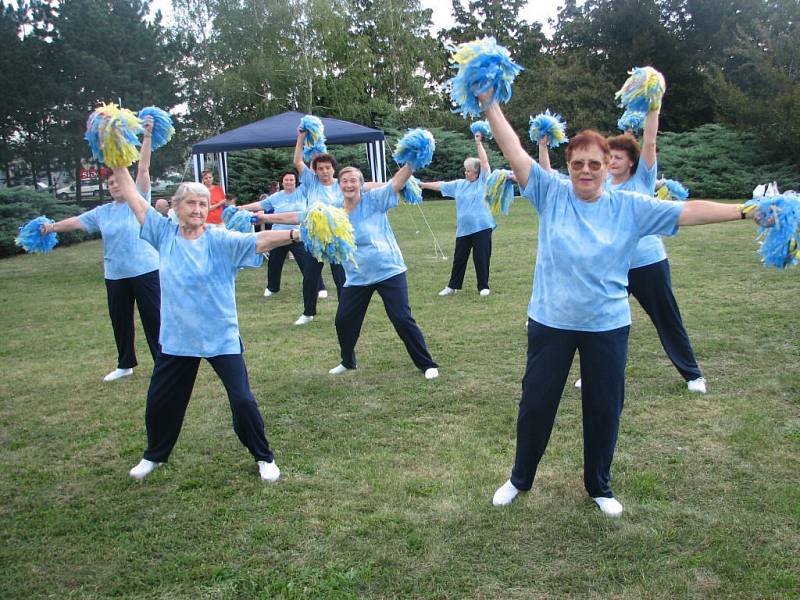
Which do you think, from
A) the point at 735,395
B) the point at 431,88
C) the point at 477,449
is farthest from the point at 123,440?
the point at 431,88

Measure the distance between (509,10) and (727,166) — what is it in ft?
93.2

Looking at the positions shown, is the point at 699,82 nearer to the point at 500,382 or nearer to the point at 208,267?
the point at 500,382

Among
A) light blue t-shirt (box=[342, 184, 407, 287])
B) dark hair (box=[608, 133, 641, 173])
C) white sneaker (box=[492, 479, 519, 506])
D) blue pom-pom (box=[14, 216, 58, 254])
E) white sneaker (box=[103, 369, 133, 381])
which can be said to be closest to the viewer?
white sneaker (box=[492, 479, 519, 506])

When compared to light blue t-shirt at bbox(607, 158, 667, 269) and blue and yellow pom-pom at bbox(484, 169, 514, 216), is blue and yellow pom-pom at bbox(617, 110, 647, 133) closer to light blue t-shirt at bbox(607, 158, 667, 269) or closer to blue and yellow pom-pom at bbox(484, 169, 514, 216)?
light blue t-shirt at bbox(607, 158, 667, 269)

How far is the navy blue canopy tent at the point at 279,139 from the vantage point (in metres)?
15.5

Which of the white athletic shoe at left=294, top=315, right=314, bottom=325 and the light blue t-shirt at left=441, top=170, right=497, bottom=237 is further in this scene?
the light blue t-shirt at left=441, top=170, right=497, bottom=237

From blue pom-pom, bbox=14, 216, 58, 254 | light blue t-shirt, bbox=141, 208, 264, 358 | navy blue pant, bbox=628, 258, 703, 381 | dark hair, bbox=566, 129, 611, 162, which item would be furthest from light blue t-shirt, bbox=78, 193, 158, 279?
dark hair, bbox=566, 129, 611, 162

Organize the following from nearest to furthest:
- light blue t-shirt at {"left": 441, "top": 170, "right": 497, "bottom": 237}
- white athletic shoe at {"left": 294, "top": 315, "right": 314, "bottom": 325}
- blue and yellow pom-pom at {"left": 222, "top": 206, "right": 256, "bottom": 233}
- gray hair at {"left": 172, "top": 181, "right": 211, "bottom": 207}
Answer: gray hair at {"left": 172, "top": 181, "right": 211, "bottom": 207}, blue and yellow pom-pom at {"left": 222, "top": 206, "right": 256, "bottom": 233}, white athletic shoe at {"left": 294, "top": 315, "right": 314, "bottom": 325}, light blue t-shirt at {"left": 441, "top": 170, "right": 497, "bottom": 237}

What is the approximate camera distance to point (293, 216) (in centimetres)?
573

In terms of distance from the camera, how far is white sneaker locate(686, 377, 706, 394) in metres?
5.65

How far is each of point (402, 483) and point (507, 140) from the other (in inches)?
81.5

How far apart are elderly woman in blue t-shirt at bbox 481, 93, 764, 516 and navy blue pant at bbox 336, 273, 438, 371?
262 cm

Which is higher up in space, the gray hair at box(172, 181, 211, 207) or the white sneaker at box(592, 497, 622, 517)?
the gray hair at box(172, 181, 211, 207)

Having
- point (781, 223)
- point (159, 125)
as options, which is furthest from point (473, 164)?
point (781, 223)
